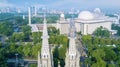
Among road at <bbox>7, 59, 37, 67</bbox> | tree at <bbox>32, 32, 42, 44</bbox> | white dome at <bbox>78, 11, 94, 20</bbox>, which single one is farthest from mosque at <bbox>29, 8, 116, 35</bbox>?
road at <bbox>7, 59, 37, 67</bbox>

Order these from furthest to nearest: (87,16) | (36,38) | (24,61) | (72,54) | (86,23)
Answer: (87,16), (86,23), (36,38), (24,61), (72,54)

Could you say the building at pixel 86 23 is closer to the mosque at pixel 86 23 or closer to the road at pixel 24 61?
the mosque at pixel 86 23

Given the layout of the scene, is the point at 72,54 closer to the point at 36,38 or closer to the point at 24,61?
the point at 24,61

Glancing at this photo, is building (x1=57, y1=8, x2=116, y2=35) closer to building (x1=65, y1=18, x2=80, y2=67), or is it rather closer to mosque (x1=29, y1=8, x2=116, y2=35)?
mosque (x1=29, y1=8, x2=116, y2=35)

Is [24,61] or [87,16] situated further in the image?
[87,16]

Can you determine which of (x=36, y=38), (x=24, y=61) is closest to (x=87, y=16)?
(x=36, y=38)

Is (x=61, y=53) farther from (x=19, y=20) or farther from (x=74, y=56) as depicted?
(x=19, y=20)

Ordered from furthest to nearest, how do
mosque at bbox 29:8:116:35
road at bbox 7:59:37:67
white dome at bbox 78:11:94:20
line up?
white dome at bbox 78:11:94:20 < mosque at bbox 29:8:116:35 < road at bbox 7:59:37:67

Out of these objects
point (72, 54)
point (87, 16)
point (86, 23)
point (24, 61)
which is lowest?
point (24, 61)

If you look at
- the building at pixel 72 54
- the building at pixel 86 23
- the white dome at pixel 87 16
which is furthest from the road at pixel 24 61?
the white dome at pixel 87 16

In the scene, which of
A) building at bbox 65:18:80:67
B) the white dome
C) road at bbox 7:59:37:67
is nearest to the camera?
building at bbox 65:18:80:67

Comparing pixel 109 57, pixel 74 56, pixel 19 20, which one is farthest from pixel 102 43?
pixel 19 20
